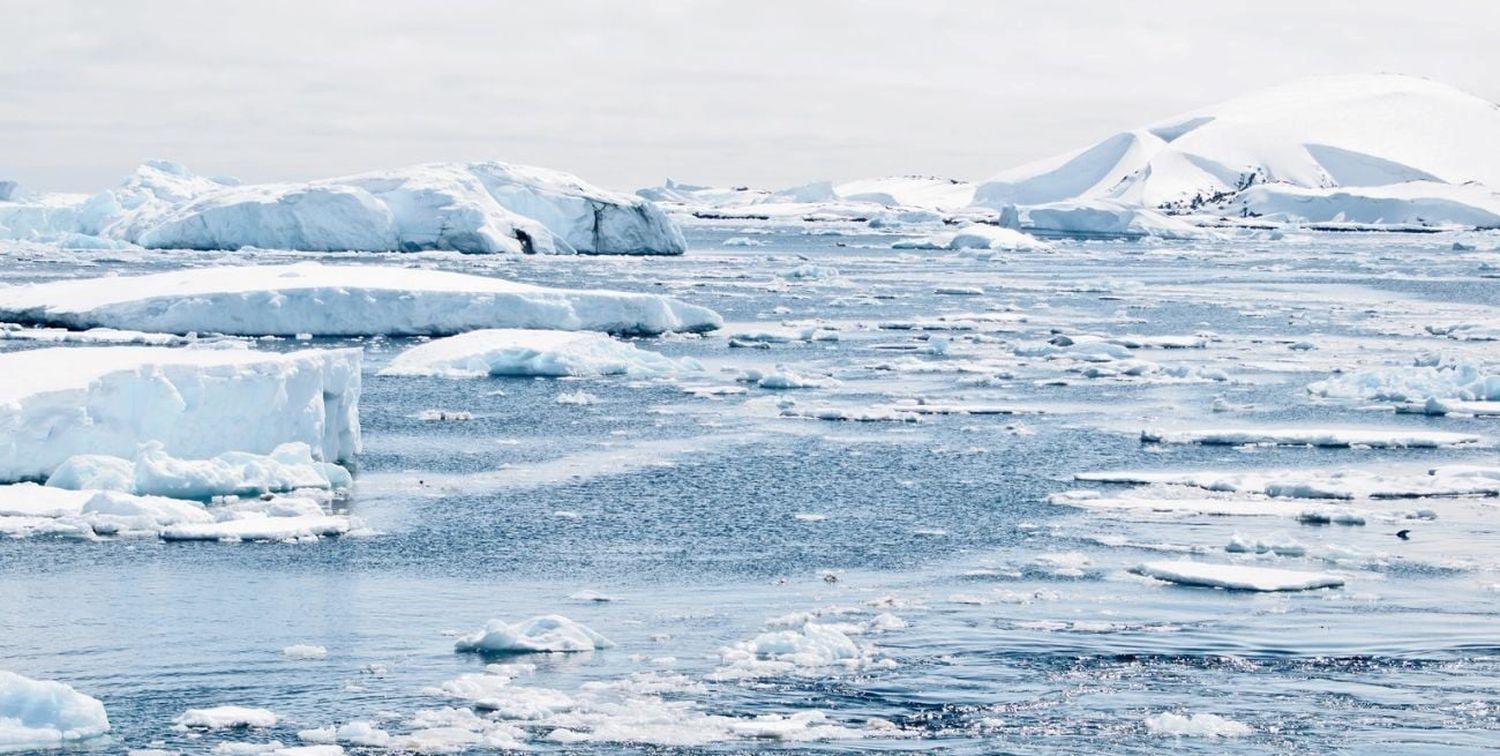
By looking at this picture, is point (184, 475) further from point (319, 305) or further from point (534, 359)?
point (319, 305)

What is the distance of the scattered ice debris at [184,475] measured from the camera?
9.91 meters

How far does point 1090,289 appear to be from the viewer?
1211 inches

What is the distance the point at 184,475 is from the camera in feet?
32.7

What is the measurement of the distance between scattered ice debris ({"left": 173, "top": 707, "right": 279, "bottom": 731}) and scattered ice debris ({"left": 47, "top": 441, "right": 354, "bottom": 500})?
4027mm

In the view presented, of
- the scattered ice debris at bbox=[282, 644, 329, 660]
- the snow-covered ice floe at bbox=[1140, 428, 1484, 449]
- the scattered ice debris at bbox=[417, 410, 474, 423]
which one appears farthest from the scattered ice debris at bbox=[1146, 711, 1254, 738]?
the scattered ice debris at bbox=[417, 410, 474, 423]

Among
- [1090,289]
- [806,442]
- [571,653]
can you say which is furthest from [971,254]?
[571,653]

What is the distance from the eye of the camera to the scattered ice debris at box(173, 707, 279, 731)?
6.02 m

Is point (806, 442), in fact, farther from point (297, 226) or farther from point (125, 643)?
point (297, 226)

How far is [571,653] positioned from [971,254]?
4027cm

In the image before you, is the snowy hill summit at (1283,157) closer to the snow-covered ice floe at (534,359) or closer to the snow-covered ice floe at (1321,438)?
the snow-covered ice floe at (534,359)

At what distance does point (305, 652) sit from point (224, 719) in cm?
95

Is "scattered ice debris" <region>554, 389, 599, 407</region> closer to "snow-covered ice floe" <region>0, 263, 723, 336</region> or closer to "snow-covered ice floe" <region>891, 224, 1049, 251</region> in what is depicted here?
"snow-covered ice floe" <region>0, 263, 723, 336</region>

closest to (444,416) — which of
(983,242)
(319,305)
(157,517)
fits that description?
(157,517)

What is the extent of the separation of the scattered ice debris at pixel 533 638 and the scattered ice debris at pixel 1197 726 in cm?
213
